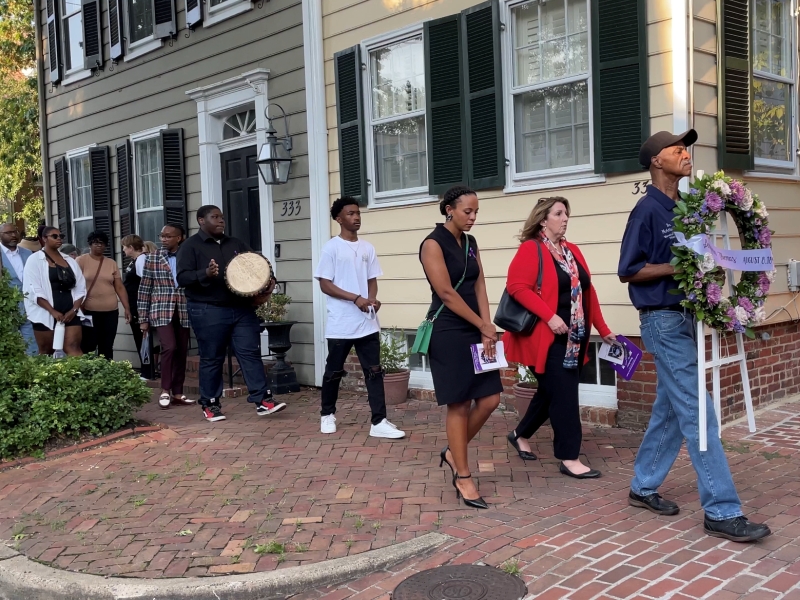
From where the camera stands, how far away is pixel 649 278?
4262 mm

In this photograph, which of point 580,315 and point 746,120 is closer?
point 580,315

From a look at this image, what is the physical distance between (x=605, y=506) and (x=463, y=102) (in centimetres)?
437

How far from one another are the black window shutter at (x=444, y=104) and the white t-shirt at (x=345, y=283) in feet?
5.46

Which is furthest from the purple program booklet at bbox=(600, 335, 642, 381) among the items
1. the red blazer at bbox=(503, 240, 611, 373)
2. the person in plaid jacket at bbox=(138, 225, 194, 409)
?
the person in plaid jacket at bbox=(138, 225, 194, 409)

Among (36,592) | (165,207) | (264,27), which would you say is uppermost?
(264,27)

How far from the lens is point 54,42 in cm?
1395

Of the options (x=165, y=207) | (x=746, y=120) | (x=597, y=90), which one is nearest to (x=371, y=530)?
(x=597, y=90)

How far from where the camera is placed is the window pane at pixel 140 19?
11.9 meters

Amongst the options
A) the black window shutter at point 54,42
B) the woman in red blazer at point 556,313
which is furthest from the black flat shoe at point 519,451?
the black window shutter at point 54,42

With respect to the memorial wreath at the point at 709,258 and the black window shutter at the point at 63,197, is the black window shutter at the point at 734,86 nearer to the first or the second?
the memorial wreath at the point at 709,258

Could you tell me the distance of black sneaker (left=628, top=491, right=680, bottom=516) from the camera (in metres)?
4.47

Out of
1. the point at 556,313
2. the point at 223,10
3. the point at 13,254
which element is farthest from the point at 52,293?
the point at 556,313

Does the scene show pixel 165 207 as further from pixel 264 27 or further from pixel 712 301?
pixel 712 301

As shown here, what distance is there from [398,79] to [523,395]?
3745mm
